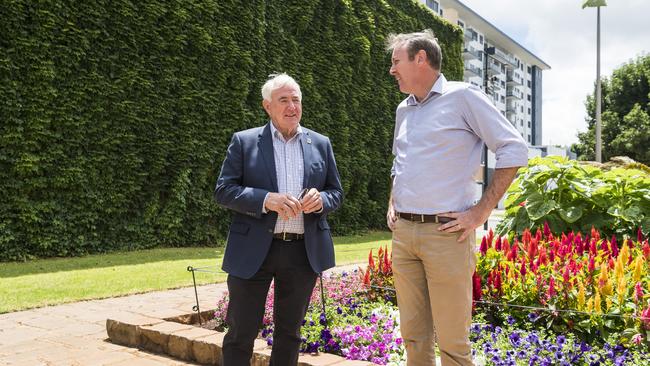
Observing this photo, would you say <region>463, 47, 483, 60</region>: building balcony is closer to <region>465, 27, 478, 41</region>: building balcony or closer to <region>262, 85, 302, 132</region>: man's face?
<region>465, 27, 478, 41</region>: building balcony

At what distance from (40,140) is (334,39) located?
9085 millimetres

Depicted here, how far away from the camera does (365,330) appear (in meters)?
4.03

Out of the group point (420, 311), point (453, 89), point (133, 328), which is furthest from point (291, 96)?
point (133, 328)

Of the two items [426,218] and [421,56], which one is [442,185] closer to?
[426,218]

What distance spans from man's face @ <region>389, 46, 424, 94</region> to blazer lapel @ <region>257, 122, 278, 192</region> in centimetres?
83

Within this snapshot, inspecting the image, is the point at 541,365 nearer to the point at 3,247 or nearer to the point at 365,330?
the point at 365,330

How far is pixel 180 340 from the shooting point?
4.18 meters

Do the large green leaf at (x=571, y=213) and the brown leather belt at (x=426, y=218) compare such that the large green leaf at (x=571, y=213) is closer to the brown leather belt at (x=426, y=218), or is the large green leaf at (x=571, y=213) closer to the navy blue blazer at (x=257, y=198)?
the navy blue blazer at (x=257, y=198)

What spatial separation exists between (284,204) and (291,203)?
0.12ft

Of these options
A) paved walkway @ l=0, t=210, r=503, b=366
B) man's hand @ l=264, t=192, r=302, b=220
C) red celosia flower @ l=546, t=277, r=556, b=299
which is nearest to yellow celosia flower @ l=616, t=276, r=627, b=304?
red celosia flower @ l=546, t=277, r=556, b=299

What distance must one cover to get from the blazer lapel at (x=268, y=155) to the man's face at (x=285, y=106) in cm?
12

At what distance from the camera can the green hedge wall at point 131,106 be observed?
30.6ft

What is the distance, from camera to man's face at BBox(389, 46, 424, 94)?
2797mm

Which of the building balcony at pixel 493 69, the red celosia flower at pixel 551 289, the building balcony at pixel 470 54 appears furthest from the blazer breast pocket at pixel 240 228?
the building balcony at pixel 493 69
